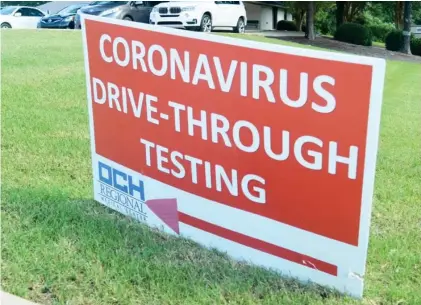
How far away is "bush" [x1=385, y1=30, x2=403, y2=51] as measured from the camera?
26.9 meters

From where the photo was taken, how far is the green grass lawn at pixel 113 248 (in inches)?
111

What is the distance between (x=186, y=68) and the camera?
3182mm

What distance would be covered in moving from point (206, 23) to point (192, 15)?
0.73 m

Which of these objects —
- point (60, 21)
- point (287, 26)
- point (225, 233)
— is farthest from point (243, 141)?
point (287, 26)

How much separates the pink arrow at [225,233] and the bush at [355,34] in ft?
81.5

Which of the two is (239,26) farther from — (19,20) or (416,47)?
(416,47)

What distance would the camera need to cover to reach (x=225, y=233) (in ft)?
10.5

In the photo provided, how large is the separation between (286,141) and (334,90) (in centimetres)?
37

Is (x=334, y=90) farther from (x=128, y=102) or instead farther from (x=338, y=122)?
(x=128, y=102)

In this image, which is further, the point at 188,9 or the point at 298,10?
the point at 298,10

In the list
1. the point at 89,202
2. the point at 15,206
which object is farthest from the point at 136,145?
the point at 15,206

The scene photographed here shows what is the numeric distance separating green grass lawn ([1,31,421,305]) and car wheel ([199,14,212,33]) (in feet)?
41.9

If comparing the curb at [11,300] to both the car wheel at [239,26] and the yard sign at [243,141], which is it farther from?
the car wheel at [239,26]

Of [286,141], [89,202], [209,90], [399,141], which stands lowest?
[399,141]
